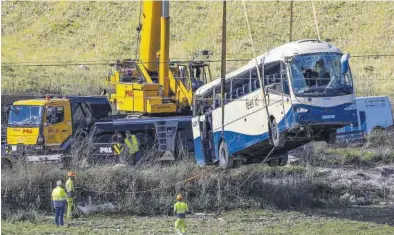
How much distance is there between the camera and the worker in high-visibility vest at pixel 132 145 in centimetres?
3559

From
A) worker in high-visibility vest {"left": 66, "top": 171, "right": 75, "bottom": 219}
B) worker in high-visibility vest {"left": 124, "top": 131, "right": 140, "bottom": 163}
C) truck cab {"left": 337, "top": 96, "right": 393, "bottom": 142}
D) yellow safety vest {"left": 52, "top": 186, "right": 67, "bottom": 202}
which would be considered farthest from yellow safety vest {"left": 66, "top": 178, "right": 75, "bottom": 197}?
truck cab {"left": 337, "top": 96, "right": 393, "bottom": 142}

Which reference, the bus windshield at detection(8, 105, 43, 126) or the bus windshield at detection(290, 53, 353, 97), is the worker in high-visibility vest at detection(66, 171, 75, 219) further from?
the bus windshield at detection(290, 53, 353, 97)

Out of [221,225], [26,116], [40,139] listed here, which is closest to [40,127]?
[40,139]

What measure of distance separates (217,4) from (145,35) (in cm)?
4659

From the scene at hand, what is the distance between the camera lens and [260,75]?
2814 centimetres

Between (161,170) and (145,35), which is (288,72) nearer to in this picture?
(161,170)

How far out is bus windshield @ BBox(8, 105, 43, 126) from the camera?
35.3m

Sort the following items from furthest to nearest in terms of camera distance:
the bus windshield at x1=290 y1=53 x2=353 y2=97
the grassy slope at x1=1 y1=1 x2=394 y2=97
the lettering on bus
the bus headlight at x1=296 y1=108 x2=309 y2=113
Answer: the grassy slope at x1=1 y1=1 x2=394 y2=97
the lettering on bus
the bus windshield at x1=290 y1=53 x2=353 y2=97
the bus headlight at x1=296 y1=108 x2=309 y2=113

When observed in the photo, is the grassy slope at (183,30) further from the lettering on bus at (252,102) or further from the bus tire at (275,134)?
the bus tire at (275,134)

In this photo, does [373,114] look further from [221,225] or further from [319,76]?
[319,76]

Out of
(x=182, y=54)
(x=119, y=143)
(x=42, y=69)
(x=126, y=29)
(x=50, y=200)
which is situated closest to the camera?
(x=50, y=200)

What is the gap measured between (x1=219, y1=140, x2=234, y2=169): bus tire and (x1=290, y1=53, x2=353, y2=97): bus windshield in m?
4.54

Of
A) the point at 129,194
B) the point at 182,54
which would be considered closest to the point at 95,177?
the point at 129,194

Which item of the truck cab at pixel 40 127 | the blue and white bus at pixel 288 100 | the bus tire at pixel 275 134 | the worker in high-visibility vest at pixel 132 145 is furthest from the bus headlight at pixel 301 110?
the truck cab at pixel 40 127
